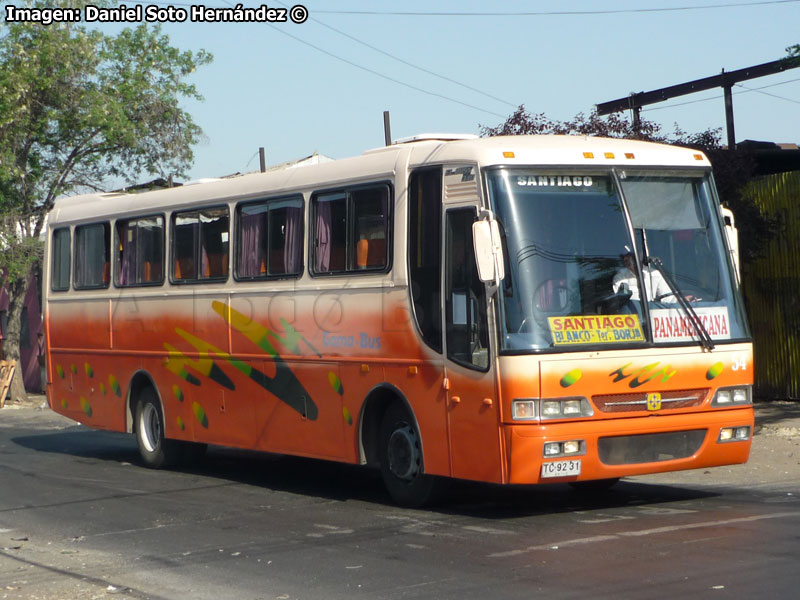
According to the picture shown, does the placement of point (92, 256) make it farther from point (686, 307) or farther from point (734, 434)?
point (734, 434)

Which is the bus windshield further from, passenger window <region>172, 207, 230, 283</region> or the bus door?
passenger window <region>172, 207, 230, 283</region>

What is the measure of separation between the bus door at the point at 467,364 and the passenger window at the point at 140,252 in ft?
18.6

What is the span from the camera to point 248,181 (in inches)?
527

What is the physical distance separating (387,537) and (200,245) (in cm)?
566

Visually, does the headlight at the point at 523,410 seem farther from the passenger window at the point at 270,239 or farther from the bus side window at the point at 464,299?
the passenger window at the point at 270,239

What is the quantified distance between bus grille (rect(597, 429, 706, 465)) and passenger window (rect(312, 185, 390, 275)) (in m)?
2.63

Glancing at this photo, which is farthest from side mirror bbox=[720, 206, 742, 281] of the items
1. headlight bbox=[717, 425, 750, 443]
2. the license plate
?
the license plate

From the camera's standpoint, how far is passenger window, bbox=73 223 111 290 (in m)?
16.1

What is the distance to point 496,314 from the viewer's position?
9.69 m

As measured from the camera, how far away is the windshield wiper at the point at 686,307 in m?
10.1

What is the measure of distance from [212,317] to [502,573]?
6.72 metres

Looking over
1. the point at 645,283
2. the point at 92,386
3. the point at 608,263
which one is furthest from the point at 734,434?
the point at 92,386

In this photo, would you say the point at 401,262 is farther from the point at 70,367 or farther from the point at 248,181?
the point at 70,367

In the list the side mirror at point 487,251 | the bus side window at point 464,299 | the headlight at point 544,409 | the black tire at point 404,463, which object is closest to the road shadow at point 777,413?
the black tire at point 404,463
